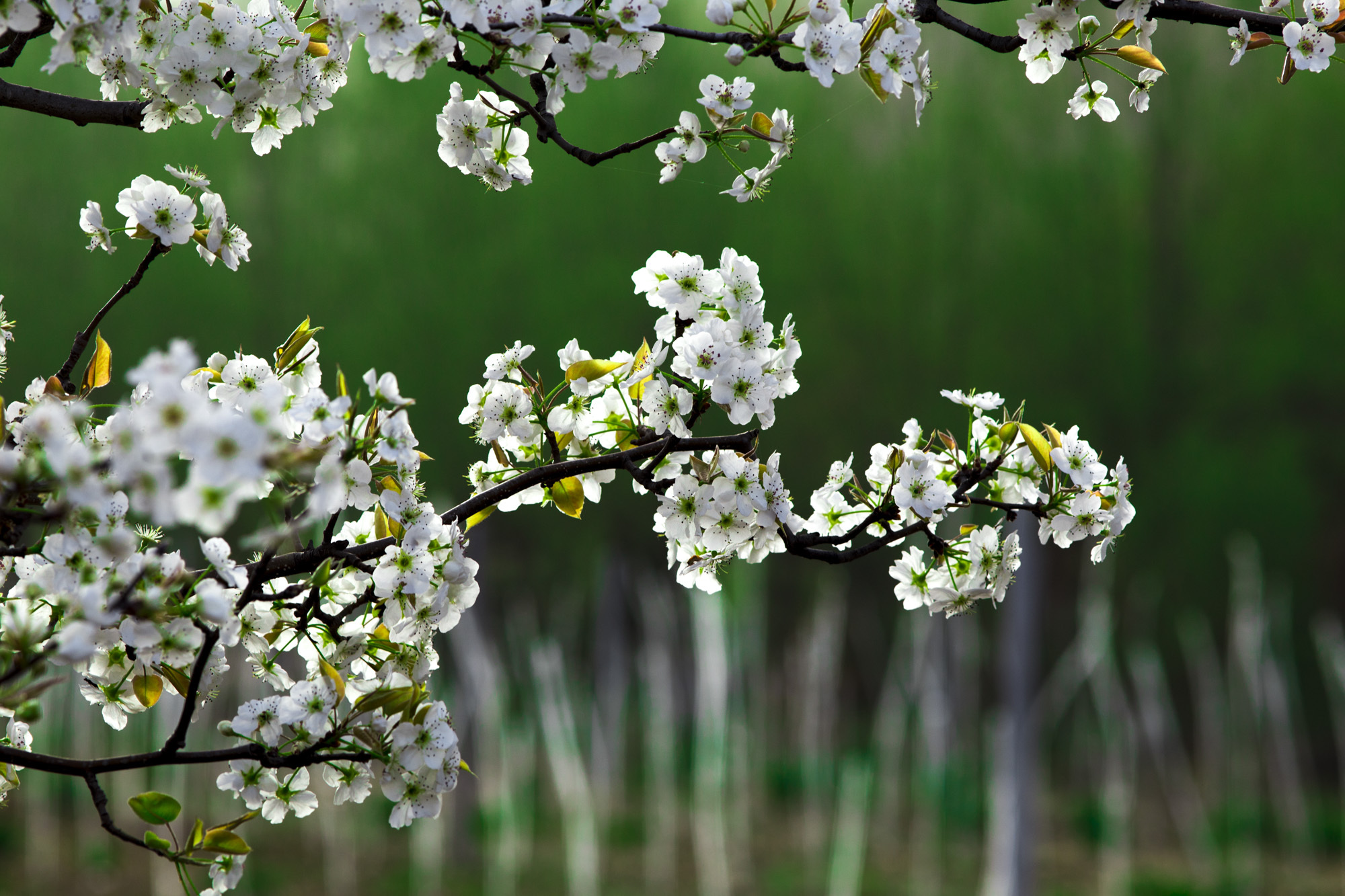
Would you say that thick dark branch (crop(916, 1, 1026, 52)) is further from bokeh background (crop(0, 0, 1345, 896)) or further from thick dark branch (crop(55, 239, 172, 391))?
bokeh background (crop(0, 0, 1345, 896))

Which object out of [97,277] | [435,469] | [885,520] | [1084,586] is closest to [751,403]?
[885,520]

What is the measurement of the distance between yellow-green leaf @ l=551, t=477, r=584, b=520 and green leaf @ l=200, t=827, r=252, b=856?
12.5 inches

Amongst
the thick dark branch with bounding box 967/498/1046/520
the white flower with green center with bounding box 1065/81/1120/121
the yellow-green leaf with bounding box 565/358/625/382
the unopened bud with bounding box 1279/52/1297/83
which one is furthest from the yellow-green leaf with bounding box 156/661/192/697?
the unopened bud with bounding box 1279/52/1297/83

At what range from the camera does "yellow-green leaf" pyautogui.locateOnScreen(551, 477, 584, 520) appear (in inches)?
32.1

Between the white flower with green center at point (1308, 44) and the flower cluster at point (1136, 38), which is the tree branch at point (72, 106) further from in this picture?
the white flower with green center at point (1308, 44)

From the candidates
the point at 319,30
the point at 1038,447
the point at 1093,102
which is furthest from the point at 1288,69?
the point at 319,30

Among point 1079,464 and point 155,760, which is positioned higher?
point 1079,464

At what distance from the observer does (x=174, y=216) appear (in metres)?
0.78

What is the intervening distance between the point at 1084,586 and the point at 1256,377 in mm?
1279

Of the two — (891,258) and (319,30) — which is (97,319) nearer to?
(319,30)

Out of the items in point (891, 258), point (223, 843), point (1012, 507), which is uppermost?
point (891, 258)

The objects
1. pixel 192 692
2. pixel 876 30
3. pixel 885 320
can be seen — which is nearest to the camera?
pixel 192 692

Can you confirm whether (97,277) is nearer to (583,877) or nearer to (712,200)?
(712,200)

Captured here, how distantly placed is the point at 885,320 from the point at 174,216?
4651mm
